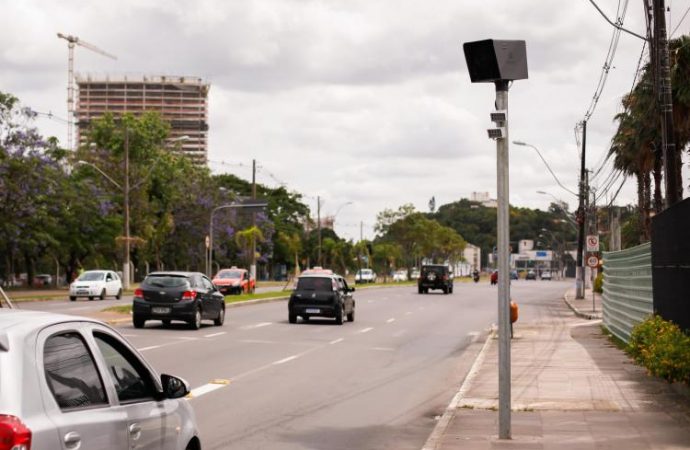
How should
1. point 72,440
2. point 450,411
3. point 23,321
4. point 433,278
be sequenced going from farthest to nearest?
point 433,278 → point 450,411 → point 23,321 → point 72,440

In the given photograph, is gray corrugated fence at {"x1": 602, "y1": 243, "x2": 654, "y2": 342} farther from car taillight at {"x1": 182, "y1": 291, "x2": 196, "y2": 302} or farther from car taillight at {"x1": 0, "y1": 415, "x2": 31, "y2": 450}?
car taillight at {"x1": 0, "y1": 415, "x2": 31, "y2": 450}

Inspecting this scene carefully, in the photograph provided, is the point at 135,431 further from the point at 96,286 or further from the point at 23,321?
the point at 96,286

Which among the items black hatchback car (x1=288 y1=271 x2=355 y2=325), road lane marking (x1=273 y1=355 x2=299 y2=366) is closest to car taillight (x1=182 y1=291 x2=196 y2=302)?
black hatchback car (x1=288 y1=271 x2=355 y2=325)

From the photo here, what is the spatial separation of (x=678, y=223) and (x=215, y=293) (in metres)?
18.0

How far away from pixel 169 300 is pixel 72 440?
24.0 meters

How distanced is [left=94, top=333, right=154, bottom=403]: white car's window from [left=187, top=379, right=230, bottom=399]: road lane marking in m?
8.34

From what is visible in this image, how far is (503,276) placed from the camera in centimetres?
1066

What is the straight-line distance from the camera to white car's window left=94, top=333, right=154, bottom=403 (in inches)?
229

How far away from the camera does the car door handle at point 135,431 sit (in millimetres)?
5674

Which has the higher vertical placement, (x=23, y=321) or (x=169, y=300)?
(x=23, y=321)

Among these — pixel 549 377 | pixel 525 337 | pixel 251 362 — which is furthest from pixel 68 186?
pixel 549 377

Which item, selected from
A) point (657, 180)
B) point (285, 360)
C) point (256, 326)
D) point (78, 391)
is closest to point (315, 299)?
point (256, 326)

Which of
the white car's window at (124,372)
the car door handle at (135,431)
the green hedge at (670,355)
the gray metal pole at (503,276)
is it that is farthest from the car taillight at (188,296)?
the car door handle at (135,431)

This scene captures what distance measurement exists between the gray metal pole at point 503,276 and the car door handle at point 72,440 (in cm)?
622
